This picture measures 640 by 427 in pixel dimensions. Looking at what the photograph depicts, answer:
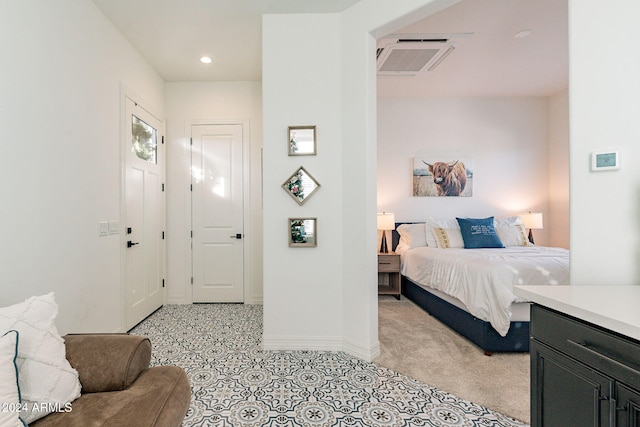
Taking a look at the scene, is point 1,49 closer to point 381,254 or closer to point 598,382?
point 598,382

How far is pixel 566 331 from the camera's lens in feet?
3.43

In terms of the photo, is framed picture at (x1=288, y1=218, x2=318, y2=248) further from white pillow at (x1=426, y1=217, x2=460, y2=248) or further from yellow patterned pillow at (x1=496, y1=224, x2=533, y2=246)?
yellow patterned pillow at (x1=496, y1=224, x2=533, y2=246)

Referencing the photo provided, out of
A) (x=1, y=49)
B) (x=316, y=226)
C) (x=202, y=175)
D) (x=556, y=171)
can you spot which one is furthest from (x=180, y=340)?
(x=556, y=171)

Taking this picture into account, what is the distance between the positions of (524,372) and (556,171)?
3.78 metres

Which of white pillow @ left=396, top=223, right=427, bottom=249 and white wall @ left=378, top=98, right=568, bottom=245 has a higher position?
white wall @ left=378, top=98, right=568, bottom=245

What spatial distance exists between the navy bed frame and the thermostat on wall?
1660 mm

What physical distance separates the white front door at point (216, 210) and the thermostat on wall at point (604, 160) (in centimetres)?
354

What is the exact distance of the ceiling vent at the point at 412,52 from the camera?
3.11 metres

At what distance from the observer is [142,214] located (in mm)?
3410

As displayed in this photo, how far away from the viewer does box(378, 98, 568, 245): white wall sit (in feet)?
15.7

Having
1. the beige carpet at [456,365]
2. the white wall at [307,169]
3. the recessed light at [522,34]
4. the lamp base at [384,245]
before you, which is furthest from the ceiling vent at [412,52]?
the beige carpet at [456,365]

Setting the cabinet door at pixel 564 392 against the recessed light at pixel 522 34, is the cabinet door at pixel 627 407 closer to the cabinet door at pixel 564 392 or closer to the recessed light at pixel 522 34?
the cabinet door at pixel 564 392

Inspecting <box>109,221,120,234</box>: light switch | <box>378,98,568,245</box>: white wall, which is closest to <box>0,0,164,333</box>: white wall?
<box>109,221,120,234</box>: light switch

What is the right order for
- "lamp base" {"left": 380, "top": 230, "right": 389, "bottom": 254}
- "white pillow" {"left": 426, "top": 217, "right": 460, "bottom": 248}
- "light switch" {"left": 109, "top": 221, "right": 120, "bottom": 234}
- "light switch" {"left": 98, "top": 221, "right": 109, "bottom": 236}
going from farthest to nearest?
"lamp base" {"left": 380, "top": 230, "right": 389, "bottom": 254}
"white pillow" {"left": 426, "top": 217, "right": 460, "bottom": 248}
"light switch" {"left": 109, "top": 221, "right": 120, "bottom": 234}
"light switch" {"left": 98, "top": 221, "right": 109, "bottom": 236}
